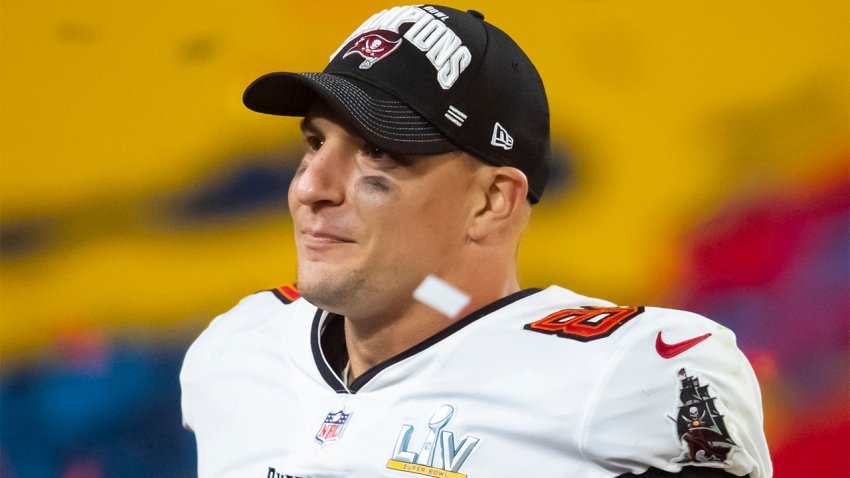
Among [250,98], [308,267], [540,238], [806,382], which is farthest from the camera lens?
[540,238]

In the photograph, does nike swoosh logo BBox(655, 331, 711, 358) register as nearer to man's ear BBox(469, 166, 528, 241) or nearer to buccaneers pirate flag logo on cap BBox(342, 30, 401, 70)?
man's ear BBox(469, 166, 528, 241)

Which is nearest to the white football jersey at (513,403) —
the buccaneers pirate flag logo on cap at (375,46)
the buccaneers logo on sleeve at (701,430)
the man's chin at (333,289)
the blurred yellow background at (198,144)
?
the buccaneers logo on sleeve at (701,430)

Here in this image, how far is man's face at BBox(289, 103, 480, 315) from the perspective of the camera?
1.29 meters

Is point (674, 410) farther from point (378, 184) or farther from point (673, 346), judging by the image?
point (378, 184)

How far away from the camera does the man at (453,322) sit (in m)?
1.17

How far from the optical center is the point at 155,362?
2.06 m

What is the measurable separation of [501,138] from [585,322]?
0.81 ft

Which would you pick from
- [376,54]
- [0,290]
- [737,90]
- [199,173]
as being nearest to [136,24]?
[199,173]

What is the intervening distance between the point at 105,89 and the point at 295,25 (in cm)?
40

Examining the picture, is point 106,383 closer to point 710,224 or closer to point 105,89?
point 105,89

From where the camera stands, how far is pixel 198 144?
6.76ft

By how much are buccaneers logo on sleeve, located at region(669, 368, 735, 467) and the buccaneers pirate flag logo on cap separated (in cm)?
54

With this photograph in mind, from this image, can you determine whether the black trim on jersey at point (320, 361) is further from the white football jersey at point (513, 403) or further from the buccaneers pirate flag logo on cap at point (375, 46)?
the buccaneers pirate flag logo on cap at point (375, 46)

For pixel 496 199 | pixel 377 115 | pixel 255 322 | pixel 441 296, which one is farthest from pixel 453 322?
pixel 255 322
